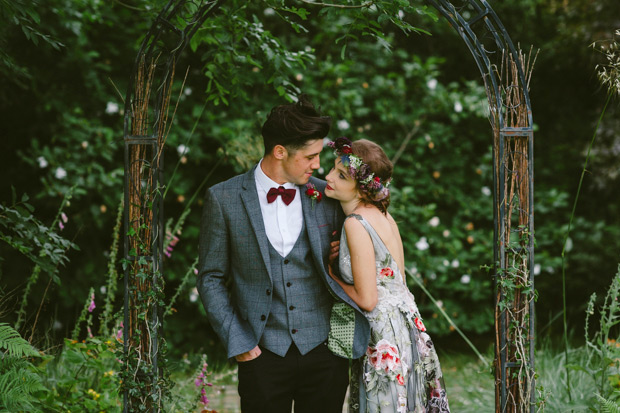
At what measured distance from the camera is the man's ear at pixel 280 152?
2.73 m

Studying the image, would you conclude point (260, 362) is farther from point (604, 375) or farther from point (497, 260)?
point (604, 375)

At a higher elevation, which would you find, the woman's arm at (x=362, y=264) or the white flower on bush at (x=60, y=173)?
the white flower on bush at (x=60, y=173)

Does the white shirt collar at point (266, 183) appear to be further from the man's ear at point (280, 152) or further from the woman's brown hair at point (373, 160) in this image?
the woman's brown hair at point (373, 160)

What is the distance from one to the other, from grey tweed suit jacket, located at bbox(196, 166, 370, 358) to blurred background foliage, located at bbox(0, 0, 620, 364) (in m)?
1.54

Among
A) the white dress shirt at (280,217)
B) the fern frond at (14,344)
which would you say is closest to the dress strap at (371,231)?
the white dress shirt at (280,217)

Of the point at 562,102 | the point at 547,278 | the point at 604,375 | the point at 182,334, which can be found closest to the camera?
the point at 604,375

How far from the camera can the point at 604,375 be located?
351cm

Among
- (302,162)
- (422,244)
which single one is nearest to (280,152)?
(302,162)

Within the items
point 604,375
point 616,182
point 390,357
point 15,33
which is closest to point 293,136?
point 390,357

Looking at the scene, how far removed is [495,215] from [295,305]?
38.6 inches

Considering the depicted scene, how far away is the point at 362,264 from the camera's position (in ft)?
8.64

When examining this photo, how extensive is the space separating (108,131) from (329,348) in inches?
119

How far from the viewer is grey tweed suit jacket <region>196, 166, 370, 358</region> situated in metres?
2.65

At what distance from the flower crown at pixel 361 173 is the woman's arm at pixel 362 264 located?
160mm
